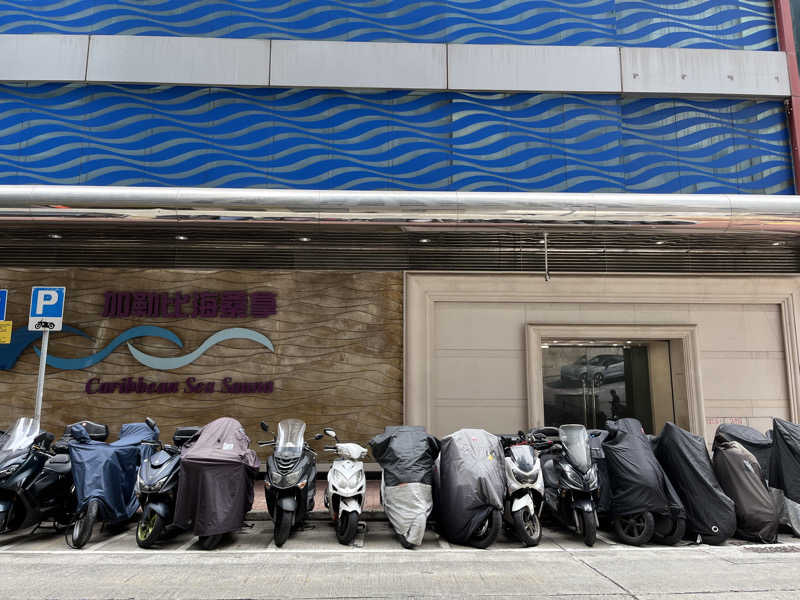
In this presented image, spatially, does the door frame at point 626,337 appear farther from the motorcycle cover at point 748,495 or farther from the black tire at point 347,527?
the black tire at point 347,527

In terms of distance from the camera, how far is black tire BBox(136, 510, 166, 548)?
5.46 metres

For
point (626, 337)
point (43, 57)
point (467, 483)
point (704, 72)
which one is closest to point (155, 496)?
point (467, 483)

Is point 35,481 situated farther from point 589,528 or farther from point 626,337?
point 626,337

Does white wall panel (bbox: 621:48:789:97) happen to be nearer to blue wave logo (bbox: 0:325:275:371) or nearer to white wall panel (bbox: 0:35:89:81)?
blue wave logo (bbox: 0:325:275:371)

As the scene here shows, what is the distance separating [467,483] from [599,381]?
5870mm

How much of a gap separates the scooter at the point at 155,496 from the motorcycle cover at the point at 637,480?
15.7ft

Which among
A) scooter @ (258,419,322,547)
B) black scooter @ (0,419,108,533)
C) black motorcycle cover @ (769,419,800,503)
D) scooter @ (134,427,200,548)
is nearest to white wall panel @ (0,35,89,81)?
black scooter @ (0,419,108,533)

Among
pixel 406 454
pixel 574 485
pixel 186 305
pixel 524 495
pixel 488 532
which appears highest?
pixel 186 305

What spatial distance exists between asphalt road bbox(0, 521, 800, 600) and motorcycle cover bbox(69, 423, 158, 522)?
386 mm

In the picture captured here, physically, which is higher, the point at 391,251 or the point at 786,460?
the point at 391,251

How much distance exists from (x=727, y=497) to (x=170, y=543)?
6056mm

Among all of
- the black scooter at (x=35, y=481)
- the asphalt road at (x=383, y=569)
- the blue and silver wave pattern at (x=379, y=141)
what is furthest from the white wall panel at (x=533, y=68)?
the black scooter at (x=35, y=481)

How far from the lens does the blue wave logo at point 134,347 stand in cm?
960

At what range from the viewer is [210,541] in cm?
547
